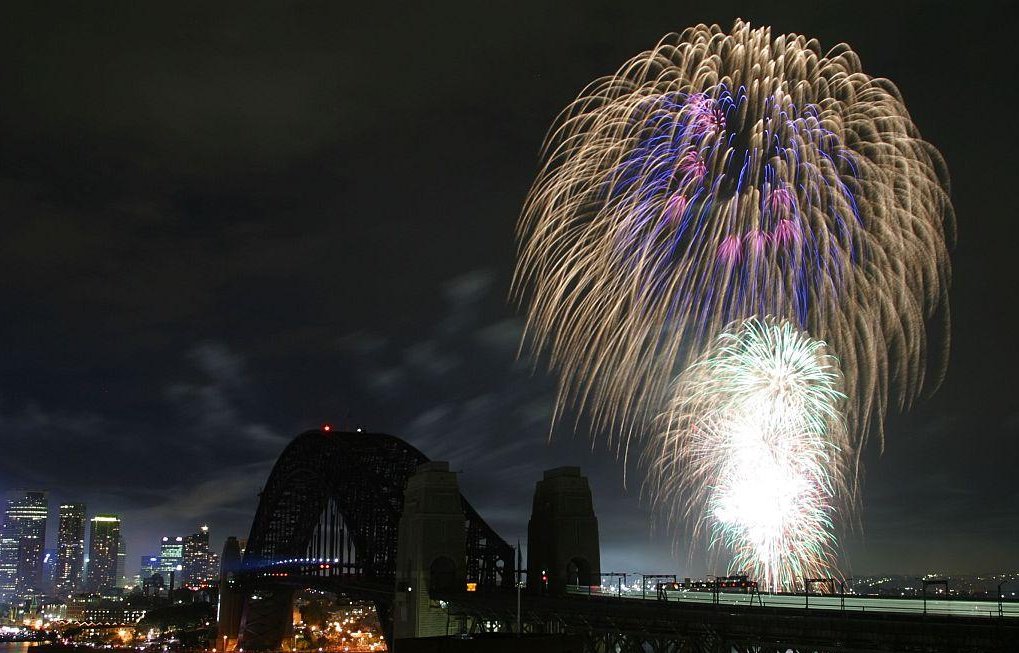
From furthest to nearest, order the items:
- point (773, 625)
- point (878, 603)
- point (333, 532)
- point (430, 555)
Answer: point (333, 532), point (430, 555), point (878, 603), point (773, 625)

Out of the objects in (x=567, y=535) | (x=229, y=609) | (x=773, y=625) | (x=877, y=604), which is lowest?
(x=229, y=609)

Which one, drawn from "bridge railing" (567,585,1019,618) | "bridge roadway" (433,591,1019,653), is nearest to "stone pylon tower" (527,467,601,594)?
"bridge roadway" (433,591,1019,653)

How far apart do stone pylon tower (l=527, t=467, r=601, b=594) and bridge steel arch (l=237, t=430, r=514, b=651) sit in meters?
9.53

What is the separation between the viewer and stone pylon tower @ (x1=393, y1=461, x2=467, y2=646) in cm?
7850

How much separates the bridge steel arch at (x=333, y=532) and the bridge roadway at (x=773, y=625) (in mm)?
38945

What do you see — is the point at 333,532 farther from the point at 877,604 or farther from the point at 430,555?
the point at 877,604

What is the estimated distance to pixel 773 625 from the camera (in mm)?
36312

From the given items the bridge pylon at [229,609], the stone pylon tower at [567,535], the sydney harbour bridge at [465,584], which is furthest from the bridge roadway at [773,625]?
the bridge pylon at [229,609]

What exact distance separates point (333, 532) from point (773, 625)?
107 meters

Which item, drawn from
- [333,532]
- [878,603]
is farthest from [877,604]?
[333,532]

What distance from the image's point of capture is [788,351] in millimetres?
57062

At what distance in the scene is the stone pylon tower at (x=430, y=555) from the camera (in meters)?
78.5

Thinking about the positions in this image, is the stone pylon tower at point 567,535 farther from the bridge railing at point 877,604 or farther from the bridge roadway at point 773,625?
the bridge railing at point 877,604

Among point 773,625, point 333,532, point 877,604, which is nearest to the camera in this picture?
point 773,625
